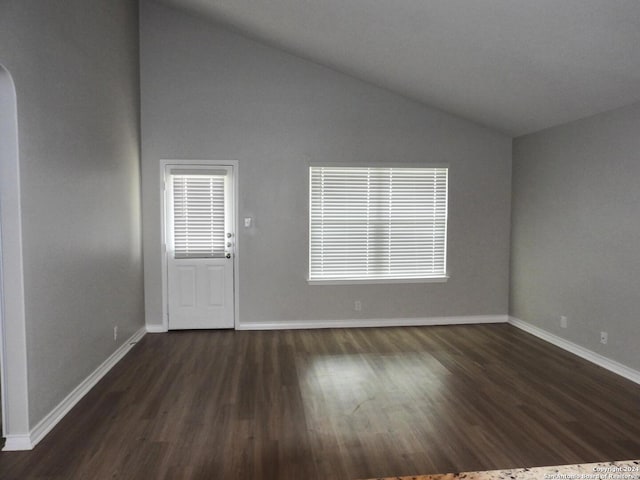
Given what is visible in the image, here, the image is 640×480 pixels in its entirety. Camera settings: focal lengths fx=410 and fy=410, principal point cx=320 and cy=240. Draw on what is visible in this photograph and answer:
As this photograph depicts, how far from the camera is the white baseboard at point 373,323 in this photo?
16.9 feet

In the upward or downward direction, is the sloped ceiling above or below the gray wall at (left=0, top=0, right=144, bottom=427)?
above

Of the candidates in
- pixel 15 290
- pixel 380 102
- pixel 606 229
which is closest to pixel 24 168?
pixel 15 290

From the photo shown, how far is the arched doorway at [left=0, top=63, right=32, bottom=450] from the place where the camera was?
2430 millimetres

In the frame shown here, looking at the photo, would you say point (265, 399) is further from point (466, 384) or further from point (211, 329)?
point (211, 329)

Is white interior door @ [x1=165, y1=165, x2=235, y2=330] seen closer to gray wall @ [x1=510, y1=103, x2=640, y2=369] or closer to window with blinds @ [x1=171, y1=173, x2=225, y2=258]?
window with blinds @ [x1=171, y1=173, x2=225, y2=258]

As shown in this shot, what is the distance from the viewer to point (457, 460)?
2.42m

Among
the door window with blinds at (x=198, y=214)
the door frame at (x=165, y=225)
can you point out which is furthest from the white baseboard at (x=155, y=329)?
the door window with blinds at (x=198, y=214)

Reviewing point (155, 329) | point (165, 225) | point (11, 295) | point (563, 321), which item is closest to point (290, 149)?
point (165, 225)

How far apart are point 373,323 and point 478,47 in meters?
3.36

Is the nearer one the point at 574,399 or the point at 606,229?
the point at 574,399

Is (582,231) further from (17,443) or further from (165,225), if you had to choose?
(17,443)

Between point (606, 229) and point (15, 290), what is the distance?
4841 millimetres

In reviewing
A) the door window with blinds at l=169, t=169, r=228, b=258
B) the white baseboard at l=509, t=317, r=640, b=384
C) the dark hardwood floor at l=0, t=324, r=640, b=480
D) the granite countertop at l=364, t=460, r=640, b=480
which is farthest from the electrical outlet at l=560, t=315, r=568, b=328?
the granite countertop at l=364, t=460, r=640, b=480

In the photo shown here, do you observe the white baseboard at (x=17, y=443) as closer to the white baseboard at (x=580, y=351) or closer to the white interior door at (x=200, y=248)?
the white interior door at (x=200, y=248)
